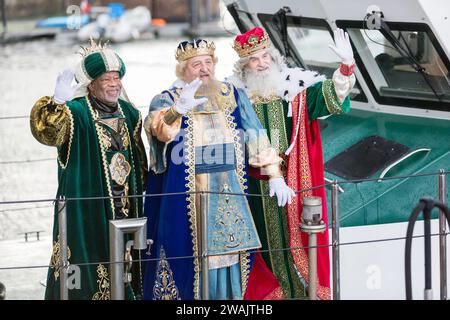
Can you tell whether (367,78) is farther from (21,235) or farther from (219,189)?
(21,235)

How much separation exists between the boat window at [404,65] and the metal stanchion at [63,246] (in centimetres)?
180

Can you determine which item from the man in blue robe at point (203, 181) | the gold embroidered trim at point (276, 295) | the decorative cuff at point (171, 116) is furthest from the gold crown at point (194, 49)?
the gold embroidered trim at point (276, 295)

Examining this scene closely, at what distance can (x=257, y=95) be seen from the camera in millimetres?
5371

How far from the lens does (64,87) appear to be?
4887mm

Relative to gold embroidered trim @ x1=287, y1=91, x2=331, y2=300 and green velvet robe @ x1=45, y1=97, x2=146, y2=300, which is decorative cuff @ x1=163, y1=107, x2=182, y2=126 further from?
gold embroidered trim @ x1=287, y1=91, x2=331, y2=300

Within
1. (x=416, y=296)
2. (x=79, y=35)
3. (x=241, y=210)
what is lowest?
(x=416, y=296)

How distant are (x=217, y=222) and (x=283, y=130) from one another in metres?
0.54

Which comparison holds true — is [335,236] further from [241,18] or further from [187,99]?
[241,18]

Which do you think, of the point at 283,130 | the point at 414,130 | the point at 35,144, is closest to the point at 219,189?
the point at 283,130

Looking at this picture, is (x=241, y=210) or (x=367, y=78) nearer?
(x=241, y=210)

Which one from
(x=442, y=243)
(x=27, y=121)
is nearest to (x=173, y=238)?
(x=442, y=243)

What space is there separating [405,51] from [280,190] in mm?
1203
